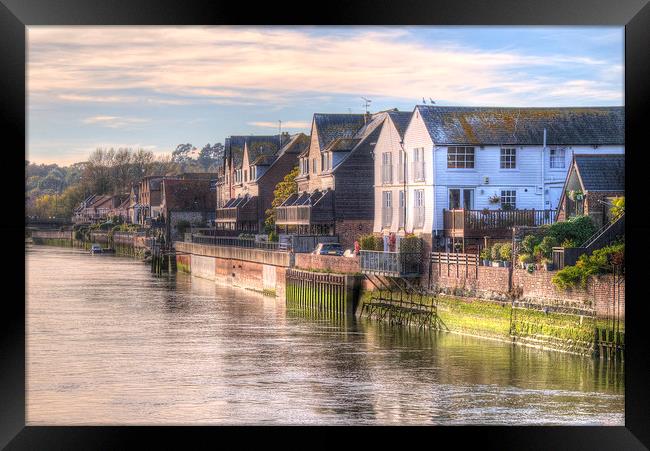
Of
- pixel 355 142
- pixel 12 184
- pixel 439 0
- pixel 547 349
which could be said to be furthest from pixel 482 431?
pixel 355 142

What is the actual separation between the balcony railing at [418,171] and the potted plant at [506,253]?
11107 mm

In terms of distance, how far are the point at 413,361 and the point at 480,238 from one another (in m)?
11.2

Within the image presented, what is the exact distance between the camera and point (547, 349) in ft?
96.6

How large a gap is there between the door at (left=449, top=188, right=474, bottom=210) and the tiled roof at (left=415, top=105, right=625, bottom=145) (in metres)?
1.87

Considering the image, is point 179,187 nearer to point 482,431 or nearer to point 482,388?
point 482,388

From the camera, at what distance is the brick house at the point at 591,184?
35.9 meters

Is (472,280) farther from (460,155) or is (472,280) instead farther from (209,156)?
(209,156)

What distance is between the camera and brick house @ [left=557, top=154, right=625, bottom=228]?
35906 millimetres

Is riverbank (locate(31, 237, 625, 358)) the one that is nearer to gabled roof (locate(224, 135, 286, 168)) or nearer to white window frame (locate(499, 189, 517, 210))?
white window frame (locate(499, 189, 517, 210))

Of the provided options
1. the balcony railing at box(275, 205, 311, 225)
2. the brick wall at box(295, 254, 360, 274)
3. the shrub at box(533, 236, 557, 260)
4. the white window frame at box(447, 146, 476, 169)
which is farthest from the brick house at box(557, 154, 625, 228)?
the balcony railing at box(275, 205, 311, 225)

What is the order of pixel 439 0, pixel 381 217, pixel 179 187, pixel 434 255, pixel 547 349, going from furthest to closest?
1. pixel 179 187
2. pixel 381 217
3. pixel 434 255
4. pixel 547 349
5. pixel 439 0

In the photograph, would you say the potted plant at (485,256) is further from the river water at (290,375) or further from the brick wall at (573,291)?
the brick wall at (573,291)

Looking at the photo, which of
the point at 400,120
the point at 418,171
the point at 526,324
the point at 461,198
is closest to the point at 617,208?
the point at 526,324

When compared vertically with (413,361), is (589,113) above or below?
above
